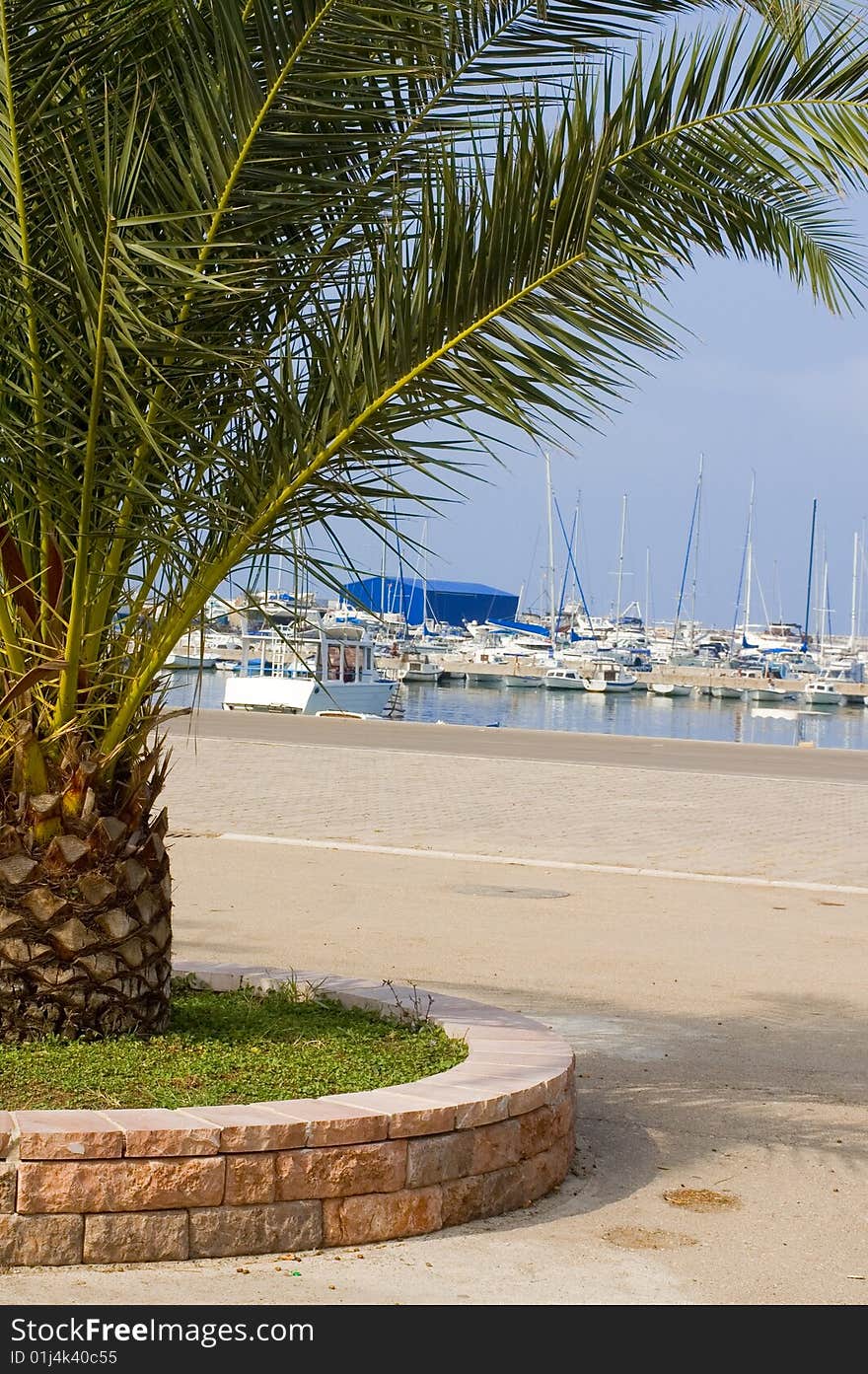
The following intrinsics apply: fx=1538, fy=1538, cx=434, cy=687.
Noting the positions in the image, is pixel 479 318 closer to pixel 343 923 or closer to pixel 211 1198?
pixel 211 1198

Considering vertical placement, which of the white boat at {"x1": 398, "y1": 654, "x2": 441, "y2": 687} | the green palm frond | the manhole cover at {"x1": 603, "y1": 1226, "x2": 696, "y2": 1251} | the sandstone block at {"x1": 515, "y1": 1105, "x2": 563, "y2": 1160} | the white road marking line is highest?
the green palm frond

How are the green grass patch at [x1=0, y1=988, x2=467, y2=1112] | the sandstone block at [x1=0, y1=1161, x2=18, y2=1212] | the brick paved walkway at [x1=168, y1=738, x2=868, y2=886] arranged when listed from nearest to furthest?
the sandstone block at [x1=0, y1=1161, x2=18, y2=1212] < the green grass patch at [x1=0, y1=988, x2=467, y2=1112] < the brick paved walkway at [x1=168, y1=738, x2=868, y2=886]

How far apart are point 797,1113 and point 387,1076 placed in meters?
1.79

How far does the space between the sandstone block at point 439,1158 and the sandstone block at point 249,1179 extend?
1.36ft

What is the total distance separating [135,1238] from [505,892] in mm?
6724

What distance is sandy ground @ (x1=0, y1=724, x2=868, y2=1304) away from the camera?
405cm

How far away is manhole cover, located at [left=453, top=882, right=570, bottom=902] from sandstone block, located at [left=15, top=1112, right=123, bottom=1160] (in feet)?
21.2

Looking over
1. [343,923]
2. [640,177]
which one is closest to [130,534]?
[640,177]

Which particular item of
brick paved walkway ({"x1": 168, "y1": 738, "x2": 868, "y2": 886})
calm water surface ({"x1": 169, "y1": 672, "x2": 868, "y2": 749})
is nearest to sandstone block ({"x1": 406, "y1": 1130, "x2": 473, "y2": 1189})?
brick paved walkway ({"x1": 168, "y1": 738, "x2": 868, "y2": 886})

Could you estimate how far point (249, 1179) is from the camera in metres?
4.08

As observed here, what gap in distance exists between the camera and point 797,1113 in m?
5.77

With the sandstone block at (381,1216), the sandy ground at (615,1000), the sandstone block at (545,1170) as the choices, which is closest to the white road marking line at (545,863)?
the sandy ground at (615,1000)

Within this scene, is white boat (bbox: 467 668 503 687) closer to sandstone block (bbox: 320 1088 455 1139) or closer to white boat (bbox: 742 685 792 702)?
white boat (bbox: 742 685 792 702)

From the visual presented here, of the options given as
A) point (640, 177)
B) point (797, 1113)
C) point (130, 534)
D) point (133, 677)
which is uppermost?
point (640, 177)
